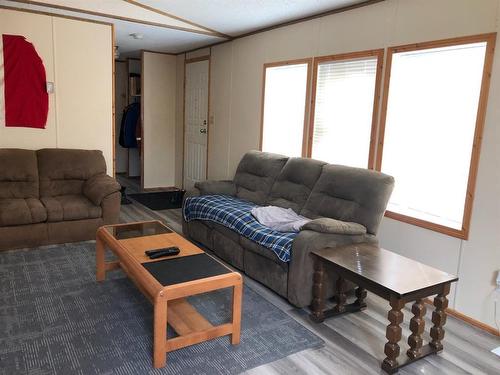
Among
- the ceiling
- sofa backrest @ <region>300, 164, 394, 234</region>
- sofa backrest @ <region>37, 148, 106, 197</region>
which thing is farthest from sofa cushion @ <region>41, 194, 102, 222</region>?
sofa backrest @ <region>300, 164, 394, 234</region>

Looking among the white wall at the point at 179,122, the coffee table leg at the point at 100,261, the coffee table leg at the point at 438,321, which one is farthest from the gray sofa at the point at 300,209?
the white wall at the point at 179,122

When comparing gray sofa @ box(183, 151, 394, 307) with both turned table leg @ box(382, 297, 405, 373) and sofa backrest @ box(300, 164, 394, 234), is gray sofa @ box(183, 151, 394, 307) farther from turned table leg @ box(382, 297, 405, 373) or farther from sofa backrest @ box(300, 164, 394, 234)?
turned table leg @ box(382, 297, 405, 373)

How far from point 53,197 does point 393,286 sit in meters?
3.38

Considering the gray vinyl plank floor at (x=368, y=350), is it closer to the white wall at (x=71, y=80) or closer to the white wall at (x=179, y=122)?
the white wall at (x=71, y=80)

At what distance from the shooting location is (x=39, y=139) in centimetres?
454

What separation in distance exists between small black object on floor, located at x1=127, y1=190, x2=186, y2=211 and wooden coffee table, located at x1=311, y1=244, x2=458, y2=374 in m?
3.36

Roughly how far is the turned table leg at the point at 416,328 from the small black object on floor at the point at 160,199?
3.95 metres

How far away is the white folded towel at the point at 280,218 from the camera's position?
321 cm

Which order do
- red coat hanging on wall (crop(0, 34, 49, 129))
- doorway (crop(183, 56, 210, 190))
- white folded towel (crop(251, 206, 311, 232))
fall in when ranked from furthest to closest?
1. doorway (crop(183, 56, 210, 190))
2. red coat hanging on wall (crop(0, 34, 49, 129))
3. white folded towel (crop(251, 206, 311, 232))

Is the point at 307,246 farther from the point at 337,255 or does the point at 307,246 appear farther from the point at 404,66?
the point at 404,66

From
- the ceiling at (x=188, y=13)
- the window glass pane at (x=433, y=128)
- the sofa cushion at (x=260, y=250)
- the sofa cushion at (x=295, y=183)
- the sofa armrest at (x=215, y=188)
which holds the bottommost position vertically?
the sofa cushion at (x=260, y=250)

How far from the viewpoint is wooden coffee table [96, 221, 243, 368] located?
7.04ft

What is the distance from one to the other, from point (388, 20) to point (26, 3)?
11.2 feet

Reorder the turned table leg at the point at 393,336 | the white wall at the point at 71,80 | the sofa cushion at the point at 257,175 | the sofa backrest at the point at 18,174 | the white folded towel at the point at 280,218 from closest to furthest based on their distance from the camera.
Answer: the turned table leg at the point at 393,336 → the white folded towel at the point at 280,218 → the sofa backrest at the point at 18,174 → the sofa cushion at the point at 257,175 → the white wall at the point at 71,80
